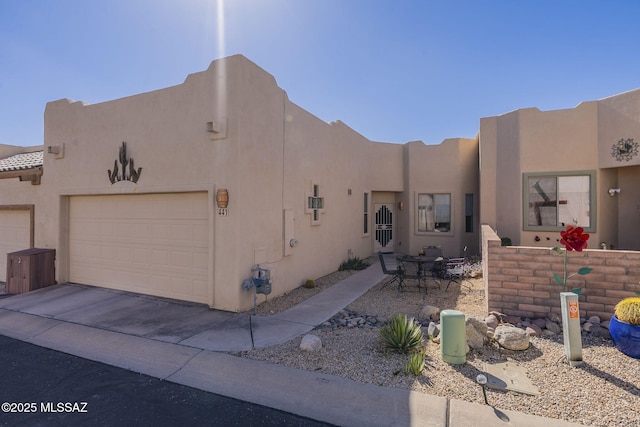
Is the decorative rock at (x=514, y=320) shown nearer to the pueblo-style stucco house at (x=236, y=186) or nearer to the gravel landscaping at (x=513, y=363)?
the gravel landscaping at (x=513, y=363)

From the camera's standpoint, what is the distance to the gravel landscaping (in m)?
3.55

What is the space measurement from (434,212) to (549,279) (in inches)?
341

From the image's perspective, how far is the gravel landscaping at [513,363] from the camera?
3.55 meters

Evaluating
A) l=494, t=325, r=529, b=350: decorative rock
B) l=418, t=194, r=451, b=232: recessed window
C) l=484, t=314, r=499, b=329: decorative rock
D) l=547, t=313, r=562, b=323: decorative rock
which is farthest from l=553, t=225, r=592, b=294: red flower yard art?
l=418, t=194, r=451, b=232: recessed window

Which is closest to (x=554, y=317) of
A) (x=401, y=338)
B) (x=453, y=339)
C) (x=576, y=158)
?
(x=453, y=339)

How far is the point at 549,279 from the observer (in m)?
5.68

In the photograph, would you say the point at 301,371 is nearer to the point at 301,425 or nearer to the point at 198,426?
the point at 301,425

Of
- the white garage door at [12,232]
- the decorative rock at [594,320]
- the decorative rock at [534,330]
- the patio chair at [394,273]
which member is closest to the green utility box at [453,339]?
the decorative rock at [534,330]

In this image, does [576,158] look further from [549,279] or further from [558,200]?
[549,279]

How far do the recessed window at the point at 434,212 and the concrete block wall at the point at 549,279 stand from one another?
26.7ft

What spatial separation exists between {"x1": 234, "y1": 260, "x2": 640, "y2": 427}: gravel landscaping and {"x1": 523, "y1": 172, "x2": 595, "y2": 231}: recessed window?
6.40m

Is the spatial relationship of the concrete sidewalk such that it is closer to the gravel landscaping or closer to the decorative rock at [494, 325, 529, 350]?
the gravel landscaping

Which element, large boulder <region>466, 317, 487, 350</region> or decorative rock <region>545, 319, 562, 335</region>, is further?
decorative rock <region>545, 319, 562, 335</region>

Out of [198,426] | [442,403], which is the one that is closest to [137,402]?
[198,426]
